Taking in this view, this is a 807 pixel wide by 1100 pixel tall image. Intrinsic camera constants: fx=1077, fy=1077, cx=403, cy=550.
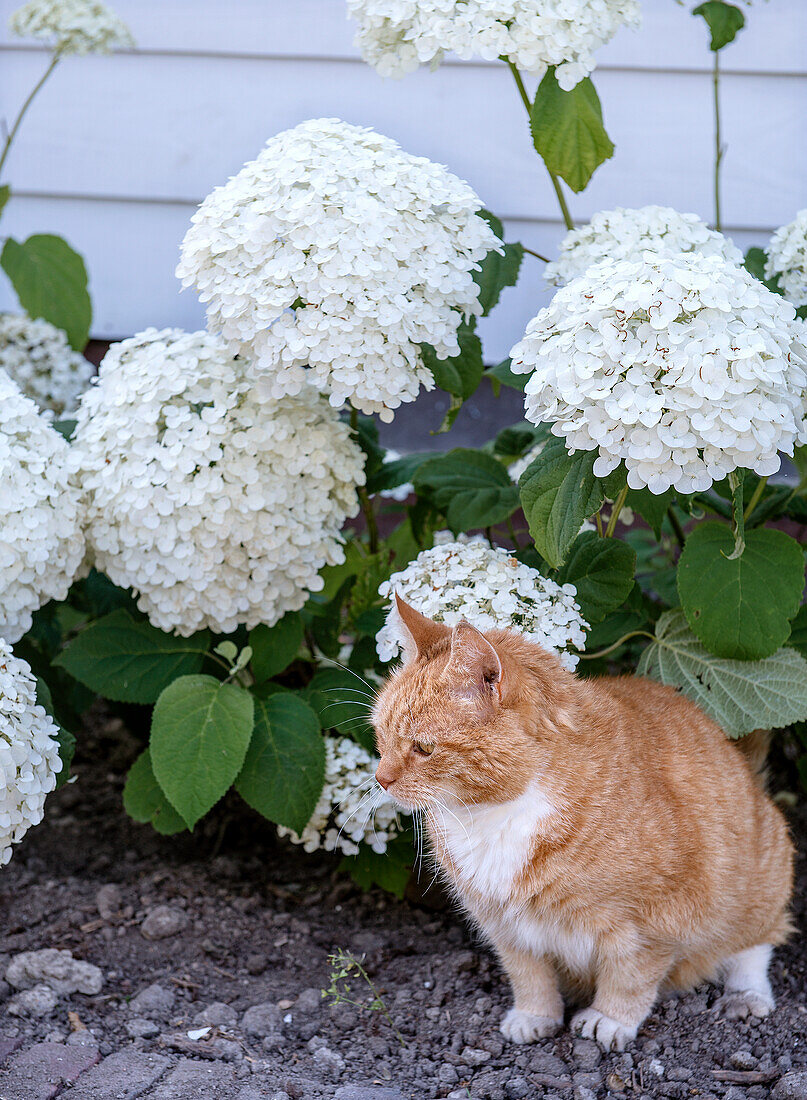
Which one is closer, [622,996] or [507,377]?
[622,996]

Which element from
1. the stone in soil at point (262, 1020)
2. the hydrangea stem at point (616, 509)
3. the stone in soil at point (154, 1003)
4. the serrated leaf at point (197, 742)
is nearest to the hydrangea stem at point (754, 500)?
the hydrangea stem at point (616, 509)

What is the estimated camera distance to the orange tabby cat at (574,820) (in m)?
1.56

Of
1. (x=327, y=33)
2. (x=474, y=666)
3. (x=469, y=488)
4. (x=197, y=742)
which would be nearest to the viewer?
(x=474, y=666)

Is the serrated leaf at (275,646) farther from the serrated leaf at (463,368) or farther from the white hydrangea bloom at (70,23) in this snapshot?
the white hydrangea bloom at (70,23)

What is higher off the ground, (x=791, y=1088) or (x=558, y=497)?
(x=558, y=497)

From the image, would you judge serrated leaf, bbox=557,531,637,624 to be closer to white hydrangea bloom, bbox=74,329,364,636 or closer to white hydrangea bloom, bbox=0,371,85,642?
white hydrangea bloom, bbox=74,329,364,636

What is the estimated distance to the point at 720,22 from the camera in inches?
85.0

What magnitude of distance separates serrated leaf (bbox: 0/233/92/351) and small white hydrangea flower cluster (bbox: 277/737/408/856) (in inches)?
56.6

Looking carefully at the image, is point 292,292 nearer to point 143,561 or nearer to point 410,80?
point 143,561

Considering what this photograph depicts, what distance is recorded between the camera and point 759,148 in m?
3.21

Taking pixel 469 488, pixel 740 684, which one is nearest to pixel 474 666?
pixel 740 684

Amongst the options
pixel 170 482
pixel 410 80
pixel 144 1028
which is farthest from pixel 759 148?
pixel 144 1028

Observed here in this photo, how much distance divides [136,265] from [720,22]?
211 cm

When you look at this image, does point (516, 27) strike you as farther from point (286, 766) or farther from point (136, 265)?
point (136, 265)
